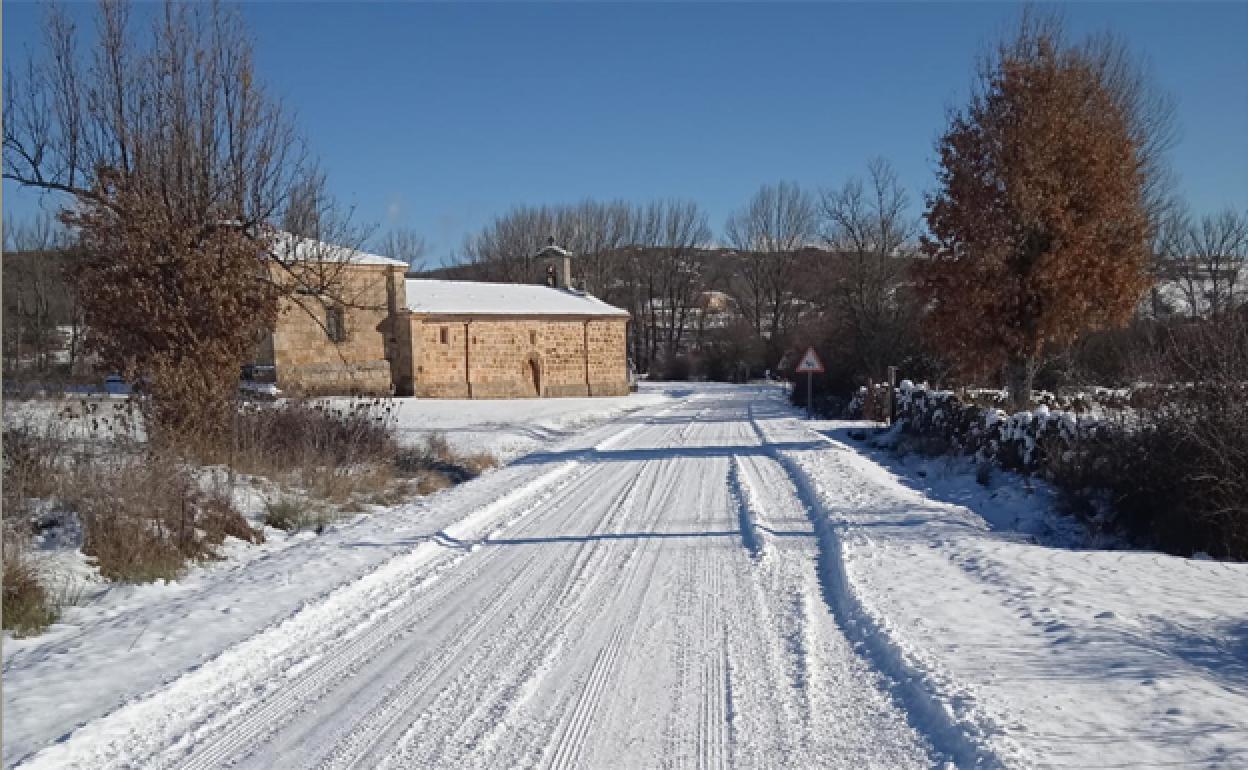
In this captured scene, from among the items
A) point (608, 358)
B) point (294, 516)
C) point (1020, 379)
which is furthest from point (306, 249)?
point (608, 358)

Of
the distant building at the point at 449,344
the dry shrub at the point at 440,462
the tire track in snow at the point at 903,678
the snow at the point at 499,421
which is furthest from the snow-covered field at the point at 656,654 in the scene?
the distant building at the point at 449,344

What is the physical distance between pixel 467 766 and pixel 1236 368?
29.9ft

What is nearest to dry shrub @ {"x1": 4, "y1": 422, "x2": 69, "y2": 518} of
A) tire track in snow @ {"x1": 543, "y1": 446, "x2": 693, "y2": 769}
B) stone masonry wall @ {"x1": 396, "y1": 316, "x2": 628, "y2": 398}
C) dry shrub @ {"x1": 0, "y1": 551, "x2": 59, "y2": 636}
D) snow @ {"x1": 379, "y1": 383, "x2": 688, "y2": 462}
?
dry shrub @ {"x1": 0, "y1": 551, "x2": 59, "y2": 636}

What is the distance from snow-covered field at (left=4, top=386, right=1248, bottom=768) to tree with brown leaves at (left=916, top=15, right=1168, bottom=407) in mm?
7911

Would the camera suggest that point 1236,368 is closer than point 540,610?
No

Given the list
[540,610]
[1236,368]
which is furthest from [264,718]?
[1236,368]

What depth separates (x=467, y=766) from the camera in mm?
4031

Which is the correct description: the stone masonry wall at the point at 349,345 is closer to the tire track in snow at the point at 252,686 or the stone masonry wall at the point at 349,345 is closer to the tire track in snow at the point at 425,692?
the tire track in snow at the point at 252,686

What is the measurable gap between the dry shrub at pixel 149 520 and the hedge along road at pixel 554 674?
6.51ft

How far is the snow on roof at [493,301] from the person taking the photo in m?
42.2

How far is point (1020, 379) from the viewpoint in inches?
701

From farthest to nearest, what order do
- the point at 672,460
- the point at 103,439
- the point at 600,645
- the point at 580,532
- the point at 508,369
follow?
the point at 508,369 < the point at 672,460 < the point at 103,439 < the point at 580,532 < the point at 600,645

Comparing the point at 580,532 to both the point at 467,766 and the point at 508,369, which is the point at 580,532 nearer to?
the point at 467,766

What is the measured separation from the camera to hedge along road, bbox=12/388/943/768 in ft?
13.8
